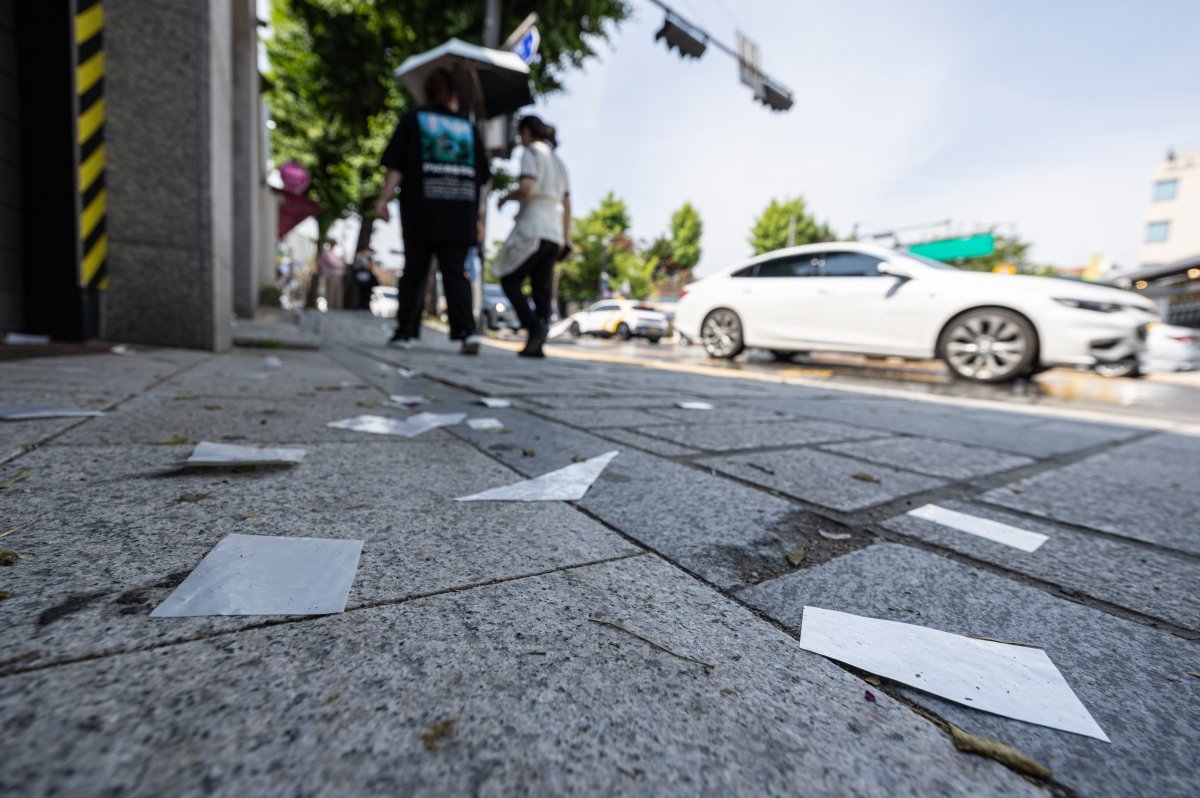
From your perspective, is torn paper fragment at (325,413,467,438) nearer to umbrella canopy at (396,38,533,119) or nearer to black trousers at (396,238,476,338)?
black trousers at (396,238,476,338)

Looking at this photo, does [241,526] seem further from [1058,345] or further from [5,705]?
[1058,345]

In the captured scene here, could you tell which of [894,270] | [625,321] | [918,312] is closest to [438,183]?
[894,270]

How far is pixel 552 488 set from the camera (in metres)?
1.40

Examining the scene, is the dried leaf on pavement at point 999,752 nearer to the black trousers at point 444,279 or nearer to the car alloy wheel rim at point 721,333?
the black trousers at point 444,279

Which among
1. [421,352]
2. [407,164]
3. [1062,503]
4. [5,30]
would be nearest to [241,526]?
[1062,503]

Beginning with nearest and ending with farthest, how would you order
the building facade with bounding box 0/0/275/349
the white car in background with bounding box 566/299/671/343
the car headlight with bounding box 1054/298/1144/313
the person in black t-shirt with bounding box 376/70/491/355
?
the building facade with bounding box 0/0/275/349 → the person in black t-shirt with bounding box 376/70/491/355 → the car headlight with bounding box 1054/298/1144/313 → the white car in background with bounding box 566/299/671/343

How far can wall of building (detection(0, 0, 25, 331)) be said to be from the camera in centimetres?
305

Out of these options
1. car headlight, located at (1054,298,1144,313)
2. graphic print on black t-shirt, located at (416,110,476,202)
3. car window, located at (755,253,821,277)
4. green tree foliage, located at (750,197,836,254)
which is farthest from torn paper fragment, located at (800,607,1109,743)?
green tree foliage, located at (750,197,836,254)

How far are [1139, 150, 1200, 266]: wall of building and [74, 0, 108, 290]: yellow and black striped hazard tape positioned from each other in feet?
184

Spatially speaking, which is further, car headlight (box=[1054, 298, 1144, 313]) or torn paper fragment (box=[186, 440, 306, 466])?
car headlight (box=[1054, 298, 1144, 313])

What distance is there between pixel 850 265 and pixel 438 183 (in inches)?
191

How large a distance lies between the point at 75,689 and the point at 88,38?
444 cm

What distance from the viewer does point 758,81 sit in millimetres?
12984

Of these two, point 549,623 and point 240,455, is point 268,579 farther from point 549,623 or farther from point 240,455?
point 240,455
